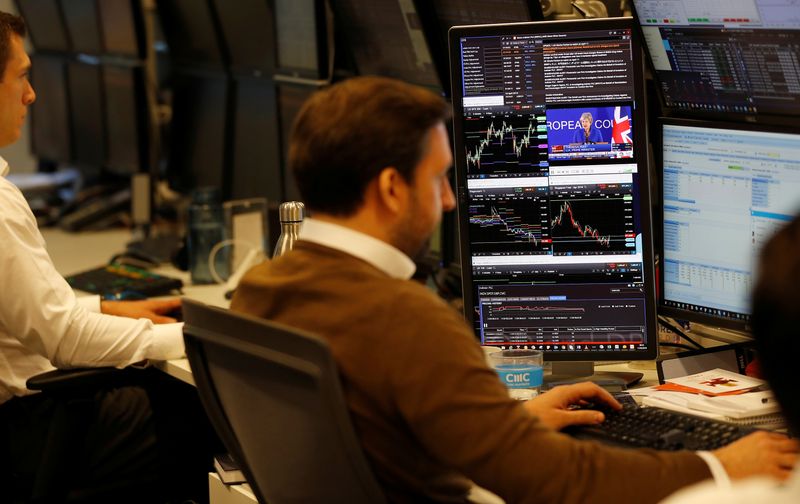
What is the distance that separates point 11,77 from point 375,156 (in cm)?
143

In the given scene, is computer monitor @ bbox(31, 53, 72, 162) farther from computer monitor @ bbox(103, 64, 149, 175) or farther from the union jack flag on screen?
the union jack flag on screen

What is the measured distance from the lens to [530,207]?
6.77 feet

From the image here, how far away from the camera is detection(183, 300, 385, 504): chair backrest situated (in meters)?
1.27

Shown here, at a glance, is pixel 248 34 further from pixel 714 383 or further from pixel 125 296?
pixel 714 383

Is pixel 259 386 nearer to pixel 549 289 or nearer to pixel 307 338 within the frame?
pixel 307 338

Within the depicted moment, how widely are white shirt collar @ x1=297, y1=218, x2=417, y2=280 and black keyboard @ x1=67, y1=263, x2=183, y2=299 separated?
165 centimetres

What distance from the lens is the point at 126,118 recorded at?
13.8 feet

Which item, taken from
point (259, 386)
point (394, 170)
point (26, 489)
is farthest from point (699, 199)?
point (26, 489)

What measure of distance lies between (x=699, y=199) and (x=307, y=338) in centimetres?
98

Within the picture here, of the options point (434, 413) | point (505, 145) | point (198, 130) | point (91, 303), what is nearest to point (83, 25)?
point (198, 130)

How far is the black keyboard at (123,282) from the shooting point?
2.96 metres

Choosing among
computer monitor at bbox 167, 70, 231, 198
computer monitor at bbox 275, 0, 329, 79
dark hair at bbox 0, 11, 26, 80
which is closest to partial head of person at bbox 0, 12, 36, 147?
dark hair at bbox 0, 11, 26, 80

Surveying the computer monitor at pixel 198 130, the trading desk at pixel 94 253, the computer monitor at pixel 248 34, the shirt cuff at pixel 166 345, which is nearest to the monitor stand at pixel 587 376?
the shirt cuff at pixel 166 345

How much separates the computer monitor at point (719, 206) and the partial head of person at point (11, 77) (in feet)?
4.77
